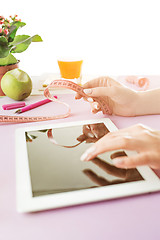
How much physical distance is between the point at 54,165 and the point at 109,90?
425mm

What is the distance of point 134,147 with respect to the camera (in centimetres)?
64

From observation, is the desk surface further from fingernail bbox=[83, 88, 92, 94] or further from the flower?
the flower

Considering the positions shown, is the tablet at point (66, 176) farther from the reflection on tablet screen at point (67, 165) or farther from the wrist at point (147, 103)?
the wrist at point (147, 103)

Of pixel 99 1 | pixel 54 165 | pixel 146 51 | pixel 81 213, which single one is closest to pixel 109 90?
pixel 54 165

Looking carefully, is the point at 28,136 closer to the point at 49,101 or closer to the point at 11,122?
the point at 11,122

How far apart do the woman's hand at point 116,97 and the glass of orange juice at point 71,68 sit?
1.24 ft

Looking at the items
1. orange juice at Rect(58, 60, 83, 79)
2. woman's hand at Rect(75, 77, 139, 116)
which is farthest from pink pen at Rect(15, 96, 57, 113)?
orange juice at Rect(58, 60, 83, 79)

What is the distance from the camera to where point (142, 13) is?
2.39 m

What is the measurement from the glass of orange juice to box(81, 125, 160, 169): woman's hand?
77 cm

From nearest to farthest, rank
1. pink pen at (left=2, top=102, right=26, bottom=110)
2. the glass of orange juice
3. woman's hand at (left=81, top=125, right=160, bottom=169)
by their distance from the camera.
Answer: woman's hand at (left=81, top=125, right=160, bottom=169), pink pen at (left=2, top=102, right=26, bottom=110), the glass of orange juice

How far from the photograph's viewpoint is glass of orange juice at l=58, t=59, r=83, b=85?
140 centimetres

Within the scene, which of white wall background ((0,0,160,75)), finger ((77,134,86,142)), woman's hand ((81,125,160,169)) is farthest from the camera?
white wall background ((0,0,160,75))


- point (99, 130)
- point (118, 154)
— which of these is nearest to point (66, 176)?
point (118, 154)

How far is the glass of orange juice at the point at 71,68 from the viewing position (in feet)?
4.60
